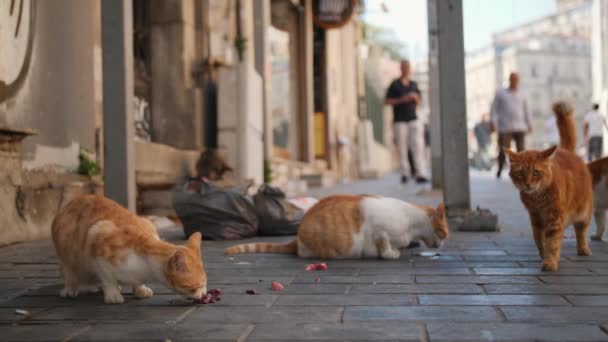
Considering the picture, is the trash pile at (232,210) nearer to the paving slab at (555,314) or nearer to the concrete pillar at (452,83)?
the concrete pillar at (452,83)

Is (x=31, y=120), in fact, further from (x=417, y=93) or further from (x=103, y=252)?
(x=417, y=93)

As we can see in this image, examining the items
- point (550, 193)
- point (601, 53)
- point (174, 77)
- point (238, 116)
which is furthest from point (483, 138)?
point (550, 193)

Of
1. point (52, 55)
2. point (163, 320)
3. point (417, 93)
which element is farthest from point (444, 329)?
point (417, 93)

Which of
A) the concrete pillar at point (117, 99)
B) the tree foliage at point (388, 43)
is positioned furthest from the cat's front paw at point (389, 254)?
the tree foliage at point (388, 43)

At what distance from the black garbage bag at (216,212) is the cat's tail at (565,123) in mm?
2643

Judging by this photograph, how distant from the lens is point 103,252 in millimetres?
3002

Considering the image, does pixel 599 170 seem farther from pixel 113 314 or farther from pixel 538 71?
pixel 538 71

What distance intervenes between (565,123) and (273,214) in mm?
2556

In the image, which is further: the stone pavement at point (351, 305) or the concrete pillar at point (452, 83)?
the concrete pillar at point (452, 83)

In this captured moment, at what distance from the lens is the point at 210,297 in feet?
10.1

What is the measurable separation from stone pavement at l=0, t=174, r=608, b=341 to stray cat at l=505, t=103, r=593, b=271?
177mm

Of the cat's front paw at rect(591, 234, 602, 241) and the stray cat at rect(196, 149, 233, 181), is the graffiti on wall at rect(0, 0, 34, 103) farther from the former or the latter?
the cat's front paw at rect(591, 234, 602, 241)

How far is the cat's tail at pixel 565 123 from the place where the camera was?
4582mm

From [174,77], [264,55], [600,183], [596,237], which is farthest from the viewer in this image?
[264,55]
